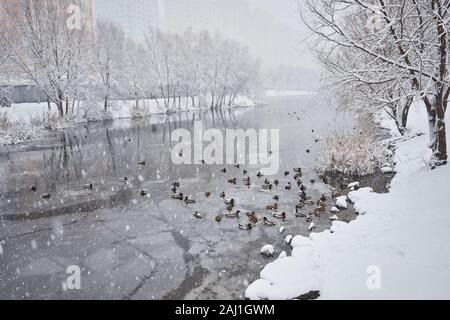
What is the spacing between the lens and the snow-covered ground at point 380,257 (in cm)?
608

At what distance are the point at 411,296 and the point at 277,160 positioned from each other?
524 inches

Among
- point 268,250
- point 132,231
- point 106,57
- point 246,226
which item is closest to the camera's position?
point 268,250

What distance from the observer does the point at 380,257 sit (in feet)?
23.3

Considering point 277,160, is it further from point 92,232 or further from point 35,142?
point 35,142

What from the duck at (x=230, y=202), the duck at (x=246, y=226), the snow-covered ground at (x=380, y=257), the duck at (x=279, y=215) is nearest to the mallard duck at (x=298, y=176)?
the duck at (x=230, y=202)

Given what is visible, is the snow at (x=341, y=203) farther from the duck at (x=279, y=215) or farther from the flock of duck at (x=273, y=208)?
the duck at (x=279, y=215)

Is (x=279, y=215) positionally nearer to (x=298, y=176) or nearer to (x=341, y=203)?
(x=341, y=203)

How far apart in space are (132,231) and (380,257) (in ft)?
21.1

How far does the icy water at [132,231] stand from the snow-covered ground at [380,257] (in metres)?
0.79

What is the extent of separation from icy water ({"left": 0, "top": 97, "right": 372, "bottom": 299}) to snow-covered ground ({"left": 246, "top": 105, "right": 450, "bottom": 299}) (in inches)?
31.0

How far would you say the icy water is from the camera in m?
7.25

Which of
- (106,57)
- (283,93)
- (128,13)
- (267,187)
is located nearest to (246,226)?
(267,187)

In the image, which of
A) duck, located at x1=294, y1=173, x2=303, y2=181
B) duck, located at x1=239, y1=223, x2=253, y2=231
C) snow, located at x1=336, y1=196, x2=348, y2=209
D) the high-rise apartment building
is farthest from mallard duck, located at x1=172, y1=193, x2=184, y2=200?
the high-rise apartment building
